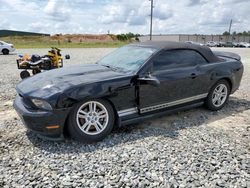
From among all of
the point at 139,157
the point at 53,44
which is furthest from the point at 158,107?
the point at 53,44

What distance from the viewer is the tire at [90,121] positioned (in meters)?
3.14

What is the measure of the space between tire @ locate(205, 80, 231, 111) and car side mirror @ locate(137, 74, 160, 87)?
1.68 meters

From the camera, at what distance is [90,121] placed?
3285 millimetres

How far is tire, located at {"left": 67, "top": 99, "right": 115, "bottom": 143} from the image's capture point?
3.14 metres

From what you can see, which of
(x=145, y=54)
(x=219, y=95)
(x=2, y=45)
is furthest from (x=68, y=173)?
(x=2, y=45)

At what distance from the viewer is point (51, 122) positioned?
2.99 meters

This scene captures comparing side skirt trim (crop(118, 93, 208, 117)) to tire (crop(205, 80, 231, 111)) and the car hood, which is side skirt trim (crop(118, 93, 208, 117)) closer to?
tire (crop(205, 80, 231, 111))

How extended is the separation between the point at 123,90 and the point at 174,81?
1.03 m

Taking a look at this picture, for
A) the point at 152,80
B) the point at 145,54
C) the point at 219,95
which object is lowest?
the point at 219,95

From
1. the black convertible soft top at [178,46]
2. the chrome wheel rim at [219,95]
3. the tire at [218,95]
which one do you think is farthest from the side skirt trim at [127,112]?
the chrome wheel rim at [219,95]

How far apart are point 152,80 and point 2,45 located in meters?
18.9

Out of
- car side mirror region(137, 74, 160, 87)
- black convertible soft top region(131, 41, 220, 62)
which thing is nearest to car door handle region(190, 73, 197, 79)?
black convertible soft top region(131, 41, 220, 62)

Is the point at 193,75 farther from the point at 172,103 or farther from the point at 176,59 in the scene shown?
the point at 172,103

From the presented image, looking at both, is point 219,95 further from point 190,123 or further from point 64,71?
point 64,71
